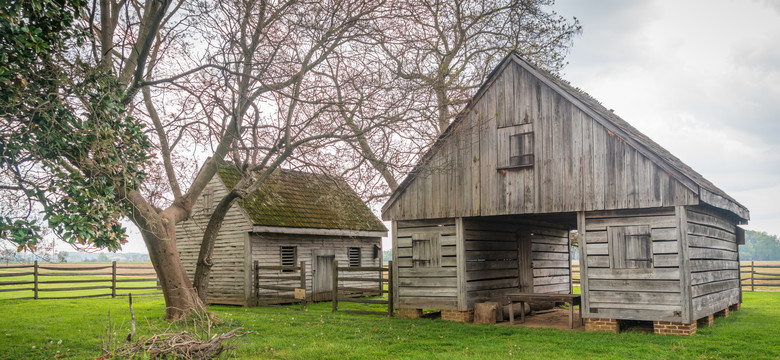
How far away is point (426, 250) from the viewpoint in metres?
16.8

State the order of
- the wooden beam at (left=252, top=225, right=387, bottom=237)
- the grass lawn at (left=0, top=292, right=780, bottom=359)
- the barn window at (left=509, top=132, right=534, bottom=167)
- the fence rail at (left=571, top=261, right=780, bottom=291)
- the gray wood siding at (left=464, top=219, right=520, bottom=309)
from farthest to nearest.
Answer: the fence rail at (left=571, top=261, right=780, bottom=291) < the wooden beam at (left=252, top=225, right=387, bottom=237) < the gray wood siding at (left=464, top=219, right=520, bottom=309) < the barn window at (left=509, top=132, right=534, bottom=167) < the grass lawn at (left=0, top=292, right=780, bottom=359)

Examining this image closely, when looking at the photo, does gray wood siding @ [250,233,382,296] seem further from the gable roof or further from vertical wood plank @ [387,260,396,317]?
the gable roof

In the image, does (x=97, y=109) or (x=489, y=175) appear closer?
(x=97, y=109)

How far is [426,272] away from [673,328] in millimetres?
6429

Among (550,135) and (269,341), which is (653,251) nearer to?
(550,135)

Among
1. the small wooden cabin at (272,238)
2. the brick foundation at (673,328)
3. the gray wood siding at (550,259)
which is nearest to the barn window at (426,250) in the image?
the gray wood siding at (550,259)

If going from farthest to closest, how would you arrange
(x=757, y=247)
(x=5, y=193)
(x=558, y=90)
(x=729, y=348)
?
(x=757, y=247) → (x=558, y=90) → (x=729, y=348) → (x=5, y=193)

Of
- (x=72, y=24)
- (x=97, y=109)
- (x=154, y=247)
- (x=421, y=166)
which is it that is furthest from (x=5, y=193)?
(x=421, y=166)

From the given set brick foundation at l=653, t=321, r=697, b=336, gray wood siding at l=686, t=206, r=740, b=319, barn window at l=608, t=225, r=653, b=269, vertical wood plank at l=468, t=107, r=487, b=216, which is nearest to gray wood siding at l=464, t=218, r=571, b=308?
vertical wood plank at l=468, t=107, r=487, b=216

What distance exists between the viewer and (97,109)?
8.96 m

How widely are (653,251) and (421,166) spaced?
19.7 ft

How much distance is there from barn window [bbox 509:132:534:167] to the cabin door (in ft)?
39.8

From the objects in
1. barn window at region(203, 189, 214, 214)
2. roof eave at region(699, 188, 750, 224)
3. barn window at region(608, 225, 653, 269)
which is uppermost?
barn window at region(203, 189, 214, 214)

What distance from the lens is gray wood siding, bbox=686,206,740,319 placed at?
13434 millimetres
